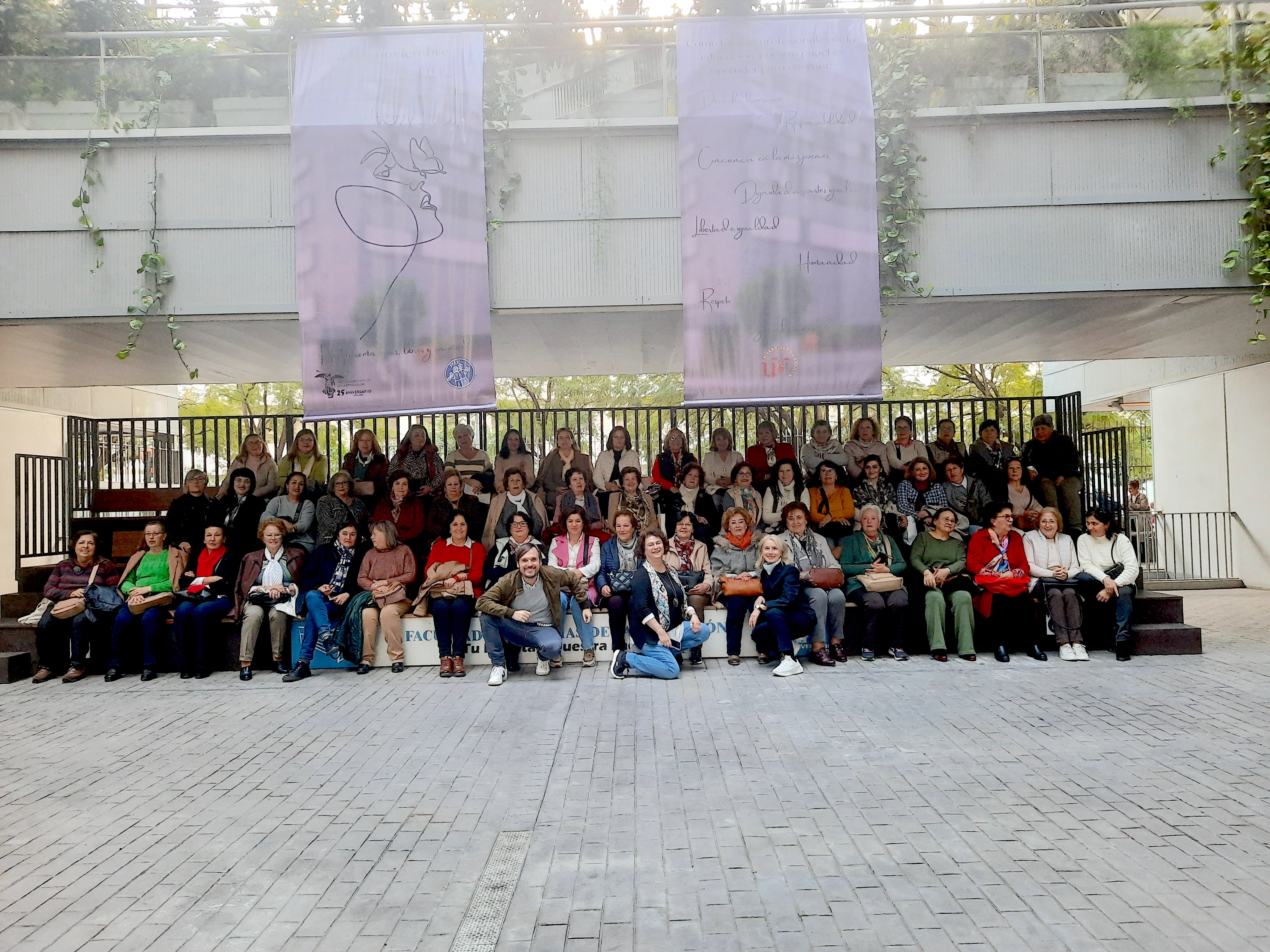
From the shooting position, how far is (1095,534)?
29.3 ft

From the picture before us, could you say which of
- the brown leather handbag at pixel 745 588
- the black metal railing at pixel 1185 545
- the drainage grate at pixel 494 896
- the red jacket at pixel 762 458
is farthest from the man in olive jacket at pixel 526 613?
the black metal railing at pixel 1185 545

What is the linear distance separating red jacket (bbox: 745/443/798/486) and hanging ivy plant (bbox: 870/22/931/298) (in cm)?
275

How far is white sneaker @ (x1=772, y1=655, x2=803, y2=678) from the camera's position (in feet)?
26.0

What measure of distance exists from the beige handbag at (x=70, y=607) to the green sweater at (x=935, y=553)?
7866 mm

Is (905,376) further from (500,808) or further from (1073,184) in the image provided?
(500,808)

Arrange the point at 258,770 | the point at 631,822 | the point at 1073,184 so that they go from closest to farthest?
the point at 631,822
the point at 258,770
the point at 1073,184

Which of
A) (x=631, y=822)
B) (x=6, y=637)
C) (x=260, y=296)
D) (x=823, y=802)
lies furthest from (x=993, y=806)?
(x=6, y=637)

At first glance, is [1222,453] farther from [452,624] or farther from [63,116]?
[63,116]

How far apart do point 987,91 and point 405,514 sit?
278 inches

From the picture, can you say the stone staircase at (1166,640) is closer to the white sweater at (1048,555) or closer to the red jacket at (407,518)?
the white sweater at (1048,555)

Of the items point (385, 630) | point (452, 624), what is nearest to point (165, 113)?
point (385, 630)

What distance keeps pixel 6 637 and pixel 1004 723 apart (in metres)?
8.96

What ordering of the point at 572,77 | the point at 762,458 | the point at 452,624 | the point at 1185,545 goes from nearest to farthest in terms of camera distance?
the point at 452,624
the point at 572,77
the point at 762,458
the point at 1185,545

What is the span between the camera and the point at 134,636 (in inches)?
337
